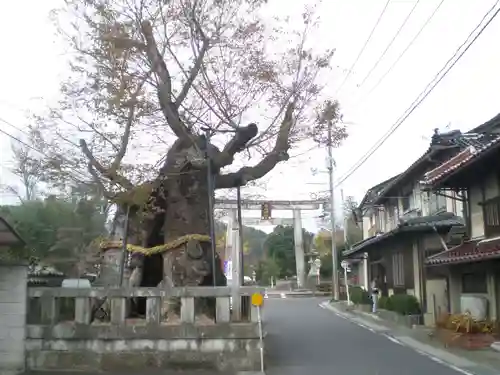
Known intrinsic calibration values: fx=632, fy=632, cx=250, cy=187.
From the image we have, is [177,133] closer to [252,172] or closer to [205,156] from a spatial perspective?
[205,156]

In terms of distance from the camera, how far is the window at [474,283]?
1923cm

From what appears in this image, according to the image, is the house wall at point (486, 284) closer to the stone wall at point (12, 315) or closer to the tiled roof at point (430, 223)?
the tiled roof at point (430, 223)

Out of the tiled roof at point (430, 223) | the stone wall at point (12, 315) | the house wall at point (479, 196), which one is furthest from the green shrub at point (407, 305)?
the stone wall at point (12, 315)

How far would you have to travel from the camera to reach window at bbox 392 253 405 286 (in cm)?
2912

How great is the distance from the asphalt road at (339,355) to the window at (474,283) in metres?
3.25

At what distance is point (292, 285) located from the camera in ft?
231

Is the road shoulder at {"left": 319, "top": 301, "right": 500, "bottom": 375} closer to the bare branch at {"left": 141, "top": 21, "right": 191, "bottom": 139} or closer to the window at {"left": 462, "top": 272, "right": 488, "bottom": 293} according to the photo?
the window at {"left": 462, "top": 272, "right": 488, "bottom": 293}

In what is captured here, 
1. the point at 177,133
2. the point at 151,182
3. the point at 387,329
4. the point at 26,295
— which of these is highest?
the point at 177,133

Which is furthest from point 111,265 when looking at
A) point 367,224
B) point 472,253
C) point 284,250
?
point 284,250

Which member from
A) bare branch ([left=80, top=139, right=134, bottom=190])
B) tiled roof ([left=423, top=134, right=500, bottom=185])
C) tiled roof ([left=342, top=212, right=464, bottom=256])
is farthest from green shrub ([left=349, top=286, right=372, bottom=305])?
bare branch ([left=80, top=139, right=134, bottom=190])

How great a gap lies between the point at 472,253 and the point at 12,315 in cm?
1179

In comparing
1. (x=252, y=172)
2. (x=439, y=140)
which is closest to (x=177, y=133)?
(x=252, y=172)

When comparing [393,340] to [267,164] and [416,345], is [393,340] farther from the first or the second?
[267,164]

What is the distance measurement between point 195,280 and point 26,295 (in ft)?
13.5
